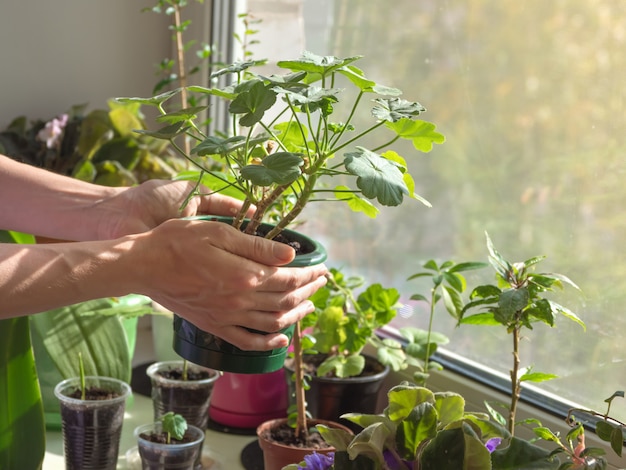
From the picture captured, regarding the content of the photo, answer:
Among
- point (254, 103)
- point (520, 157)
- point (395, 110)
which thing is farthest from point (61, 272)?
point (520, 157)

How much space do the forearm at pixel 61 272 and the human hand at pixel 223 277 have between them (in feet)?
0.07

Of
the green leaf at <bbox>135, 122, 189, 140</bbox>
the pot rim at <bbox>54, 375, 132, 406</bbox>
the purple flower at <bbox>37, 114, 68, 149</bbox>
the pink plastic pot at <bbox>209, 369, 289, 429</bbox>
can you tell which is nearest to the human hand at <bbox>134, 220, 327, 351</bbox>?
the green leaf at <bbox>135, 122, 189, 140</bbox>

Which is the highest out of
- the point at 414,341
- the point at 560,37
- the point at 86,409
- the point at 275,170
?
the point at 560,37

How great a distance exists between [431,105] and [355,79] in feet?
1.88

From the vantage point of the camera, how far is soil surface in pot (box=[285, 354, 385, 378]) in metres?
1.11

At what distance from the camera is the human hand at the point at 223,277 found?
0.75m

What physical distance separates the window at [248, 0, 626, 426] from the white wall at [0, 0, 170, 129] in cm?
53

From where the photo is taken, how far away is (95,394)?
1062mm

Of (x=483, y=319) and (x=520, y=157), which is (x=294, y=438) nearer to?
(x=483, y=319)

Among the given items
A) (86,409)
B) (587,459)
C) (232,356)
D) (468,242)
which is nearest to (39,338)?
(86,409)

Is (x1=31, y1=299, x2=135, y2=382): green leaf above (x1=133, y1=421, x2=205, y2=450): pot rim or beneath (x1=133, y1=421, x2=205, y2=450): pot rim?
above

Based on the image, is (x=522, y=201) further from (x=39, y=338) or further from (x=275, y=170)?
(x=39, y=338)

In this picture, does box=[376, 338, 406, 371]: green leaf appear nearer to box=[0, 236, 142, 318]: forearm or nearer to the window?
the window

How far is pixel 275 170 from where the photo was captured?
651 mm
